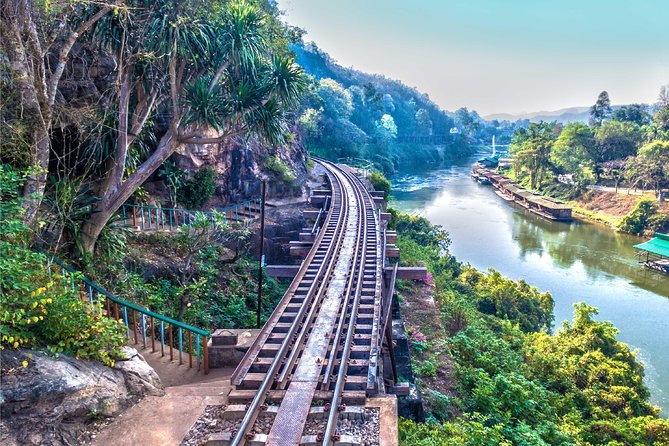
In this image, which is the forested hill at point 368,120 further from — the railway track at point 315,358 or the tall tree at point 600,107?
the railway track at point 315,358

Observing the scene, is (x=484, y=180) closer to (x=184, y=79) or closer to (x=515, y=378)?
(x=515, y=378)

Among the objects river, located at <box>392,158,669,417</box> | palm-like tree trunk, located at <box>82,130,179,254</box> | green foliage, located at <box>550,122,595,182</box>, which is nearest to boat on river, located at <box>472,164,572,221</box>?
river, located at <box>392,158,669,417</box>

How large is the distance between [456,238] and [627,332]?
59.9 feet

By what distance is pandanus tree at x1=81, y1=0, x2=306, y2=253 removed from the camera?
396 inches

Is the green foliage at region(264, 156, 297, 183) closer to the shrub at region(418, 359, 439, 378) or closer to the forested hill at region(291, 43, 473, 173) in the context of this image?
the shrub at region(418, 359, 439, 378)

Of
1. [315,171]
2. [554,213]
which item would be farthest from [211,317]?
[554,213]

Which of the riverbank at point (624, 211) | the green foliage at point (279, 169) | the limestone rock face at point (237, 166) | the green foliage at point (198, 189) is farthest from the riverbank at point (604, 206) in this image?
the green foliage at point (198, 189)

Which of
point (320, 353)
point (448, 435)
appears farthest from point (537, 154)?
point (320, 353)

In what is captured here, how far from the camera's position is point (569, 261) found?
33.4m

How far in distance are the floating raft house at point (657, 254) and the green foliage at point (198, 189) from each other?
29454mm

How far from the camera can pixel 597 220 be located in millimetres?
47094

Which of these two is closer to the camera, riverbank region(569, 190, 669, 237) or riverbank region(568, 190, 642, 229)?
riverbank region(569, 190, 669, 237)

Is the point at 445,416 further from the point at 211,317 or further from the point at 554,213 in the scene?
the point at 554,213

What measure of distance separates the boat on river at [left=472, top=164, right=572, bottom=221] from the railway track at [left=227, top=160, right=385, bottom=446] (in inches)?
1578
